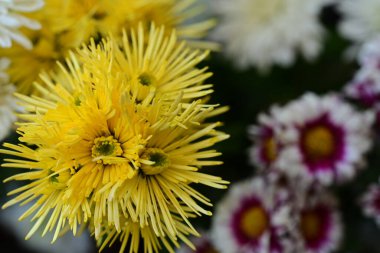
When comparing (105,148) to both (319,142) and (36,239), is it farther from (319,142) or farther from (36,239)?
(36,239)

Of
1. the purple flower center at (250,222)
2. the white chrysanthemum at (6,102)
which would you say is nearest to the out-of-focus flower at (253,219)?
the purple flower center at (250,222)

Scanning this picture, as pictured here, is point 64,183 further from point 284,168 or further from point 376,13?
point 376,13

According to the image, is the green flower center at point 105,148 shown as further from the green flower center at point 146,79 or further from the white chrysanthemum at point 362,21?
the white chrysanthemum at point 362,21

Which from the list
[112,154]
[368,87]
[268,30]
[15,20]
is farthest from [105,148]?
[268,30]

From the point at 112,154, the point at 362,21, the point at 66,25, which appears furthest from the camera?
the point at 362,21

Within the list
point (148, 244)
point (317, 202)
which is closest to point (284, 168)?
point (317, 202)

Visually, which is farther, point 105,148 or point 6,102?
point 6,102
